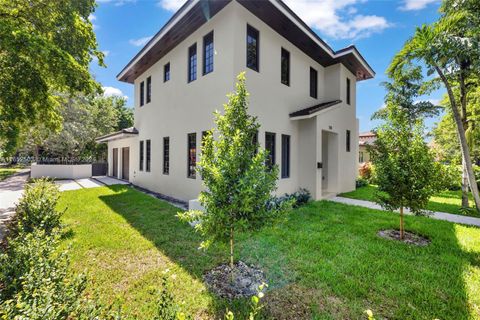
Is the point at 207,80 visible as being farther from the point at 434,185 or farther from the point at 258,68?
the point at 434,185

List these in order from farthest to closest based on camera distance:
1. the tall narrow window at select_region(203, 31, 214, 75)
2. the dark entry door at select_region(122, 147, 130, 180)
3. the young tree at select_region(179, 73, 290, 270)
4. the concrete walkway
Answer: the dark entry door at select_region(122, 147, 130, 180), the tall narrow window at select_region(203, 31, 214, 75), the concrete walkway, the young tree at select_region(179, 73, 290, 270)

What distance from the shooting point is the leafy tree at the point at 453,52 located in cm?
775

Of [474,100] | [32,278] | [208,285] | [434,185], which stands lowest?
[208,285]

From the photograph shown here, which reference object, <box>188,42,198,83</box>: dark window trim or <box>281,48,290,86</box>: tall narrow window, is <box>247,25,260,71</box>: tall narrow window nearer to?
<box>281,48,290,86</box>: tall narrow window

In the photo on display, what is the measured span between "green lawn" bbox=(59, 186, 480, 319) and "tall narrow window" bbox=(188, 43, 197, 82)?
237 inches

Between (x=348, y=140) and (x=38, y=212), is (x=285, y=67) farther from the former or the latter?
(x=38, y=212)

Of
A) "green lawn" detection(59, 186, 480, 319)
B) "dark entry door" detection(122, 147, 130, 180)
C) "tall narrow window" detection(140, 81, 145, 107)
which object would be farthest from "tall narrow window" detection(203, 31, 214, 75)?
"dark entry door" detection(122, 147, 130, 180)

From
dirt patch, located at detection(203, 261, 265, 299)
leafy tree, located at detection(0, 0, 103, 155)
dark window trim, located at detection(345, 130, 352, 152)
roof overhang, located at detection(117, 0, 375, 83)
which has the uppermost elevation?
roof overhang, located at detection(117, 0, 375, 83)

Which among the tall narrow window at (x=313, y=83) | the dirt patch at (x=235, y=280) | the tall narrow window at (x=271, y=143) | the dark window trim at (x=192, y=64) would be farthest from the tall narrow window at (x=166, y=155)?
the tall narrow window at (x=313, y=83)

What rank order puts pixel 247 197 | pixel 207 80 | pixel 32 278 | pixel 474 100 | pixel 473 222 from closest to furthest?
pixel 32 278 < pixel 247 197 < pixel 473 222 < pixel 207 80 < pixel 474 100

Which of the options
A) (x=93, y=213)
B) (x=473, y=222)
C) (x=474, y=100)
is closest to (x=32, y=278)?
(x=93, y=213)

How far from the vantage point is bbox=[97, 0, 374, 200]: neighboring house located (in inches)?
320

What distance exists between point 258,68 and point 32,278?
27.4 ft

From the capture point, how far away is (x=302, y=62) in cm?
1081
